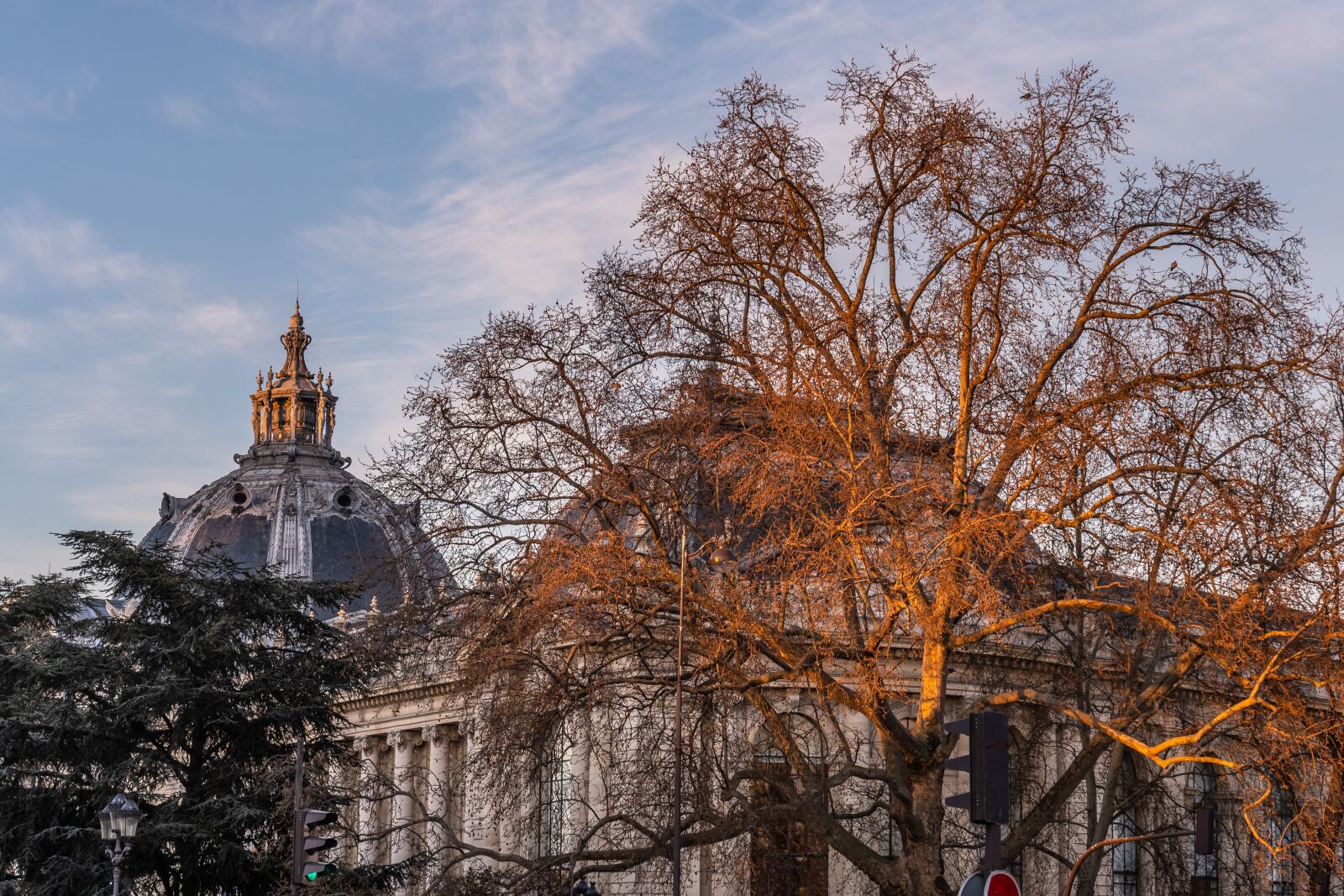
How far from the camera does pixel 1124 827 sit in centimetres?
4569

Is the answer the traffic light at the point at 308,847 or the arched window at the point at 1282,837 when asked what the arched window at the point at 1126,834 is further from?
the traffic light at the point at 308,847

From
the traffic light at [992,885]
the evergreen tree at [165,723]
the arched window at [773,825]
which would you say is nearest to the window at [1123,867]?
the arched window at [773,825]

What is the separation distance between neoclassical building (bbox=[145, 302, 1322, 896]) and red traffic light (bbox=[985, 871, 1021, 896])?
12553 millimetres

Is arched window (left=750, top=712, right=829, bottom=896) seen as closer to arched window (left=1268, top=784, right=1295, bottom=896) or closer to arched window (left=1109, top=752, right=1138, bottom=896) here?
arched window (left=1109, top=752, right=1138, bottom=896)

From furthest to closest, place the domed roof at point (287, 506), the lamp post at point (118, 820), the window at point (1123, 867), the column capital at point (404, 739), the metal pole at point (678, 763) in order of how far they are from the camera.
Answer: the domed roof at point (287, 506) < the column capital at point (404, 739) < the window at point (1123, 867) < the lamp post at point (118, 820) < the metal pole at point (678, 763)

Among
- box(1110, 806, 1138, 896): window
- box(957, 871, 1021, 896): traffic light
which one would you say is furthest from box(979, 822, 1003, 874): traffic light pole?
box(1110, 806, 1138, 896): window

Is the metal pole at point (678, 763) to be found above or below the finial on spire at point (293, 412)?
below

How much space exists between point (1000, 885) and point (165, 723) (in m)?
38.0

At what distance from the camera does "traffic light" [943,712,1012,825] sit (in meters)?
15.2

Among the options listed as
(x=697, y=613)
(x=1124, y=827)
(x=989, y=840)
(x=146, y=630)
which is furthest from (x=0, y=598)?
(x=989, y=840)

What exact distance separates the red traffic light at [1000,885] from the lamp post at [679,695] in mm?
11376

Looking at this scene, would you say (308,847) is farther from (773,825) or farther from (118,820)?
(118,820)

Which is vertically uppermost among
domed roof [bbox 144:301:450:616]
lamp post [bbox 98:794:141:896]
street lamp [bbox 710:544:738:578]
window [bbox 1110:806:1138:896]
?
domed roof [bbox 144:301:450:616]

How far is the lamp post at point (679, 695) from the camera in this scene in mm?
27375
